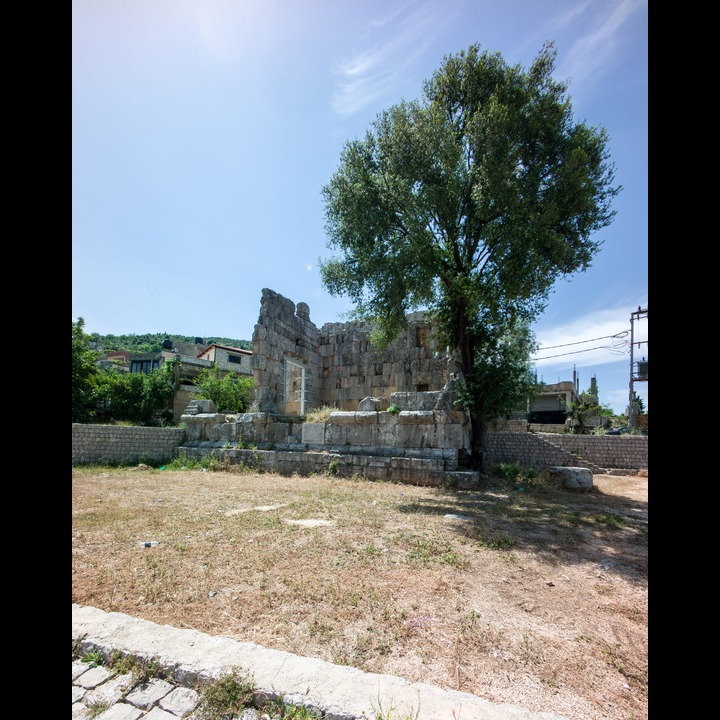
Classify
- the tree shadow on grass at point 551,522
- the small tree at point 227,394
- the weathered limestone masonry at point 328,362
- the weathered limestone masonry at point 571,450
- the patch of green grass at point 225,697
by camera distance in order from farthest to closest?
the small tree at point 227,394
the weathered limestone masonry at point 571,450
the weathered limestone masonry at point 328,362
the tree shadow on grass at point 551,522
the patch of green grass at point 225,697

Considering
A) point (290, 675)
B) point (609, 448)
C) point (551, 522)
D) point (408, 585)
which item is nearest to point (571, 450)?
point (609, 448)

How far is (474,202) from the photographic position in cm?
1063

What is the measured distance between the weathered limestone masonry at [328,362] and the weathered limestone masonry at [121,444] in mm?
3670

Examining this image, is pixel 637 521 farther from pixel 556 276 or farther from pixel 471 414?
pixel 556 276

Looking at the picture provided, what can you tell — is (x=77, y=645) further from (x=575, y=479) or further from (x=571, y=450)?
(x=571, y=450)

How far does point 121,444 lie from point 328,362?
27.8ft

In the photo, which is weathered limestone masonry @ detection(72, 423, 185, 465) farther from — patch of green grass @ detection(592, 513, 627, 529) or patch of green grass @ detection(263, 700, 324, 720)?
patch of green grass @ detection(263, 700, 324, 720)

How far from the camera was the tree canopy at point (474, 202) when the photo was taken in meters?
9.66

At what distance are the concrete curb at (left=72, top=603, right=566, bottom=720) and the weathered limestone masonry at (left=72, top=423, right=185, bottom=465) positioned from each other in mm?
11816

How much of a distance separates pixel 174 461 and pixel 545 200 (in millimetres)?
12936

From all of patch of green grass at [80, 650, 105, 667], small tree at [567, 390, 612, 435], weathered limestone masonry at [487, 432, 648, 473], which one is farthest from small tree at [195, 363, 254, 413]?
small tree at [567, 390, 612, 435]

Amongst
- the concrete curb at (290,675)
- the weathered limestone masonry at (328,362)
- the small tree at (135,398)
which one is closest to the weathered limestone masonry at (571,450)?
the weathered limestone masonry at (328,362)

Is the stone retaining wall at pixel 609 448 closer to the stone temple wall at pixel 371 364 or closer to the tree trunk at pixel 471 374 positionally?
the stone temple wall at pixel 371 364
